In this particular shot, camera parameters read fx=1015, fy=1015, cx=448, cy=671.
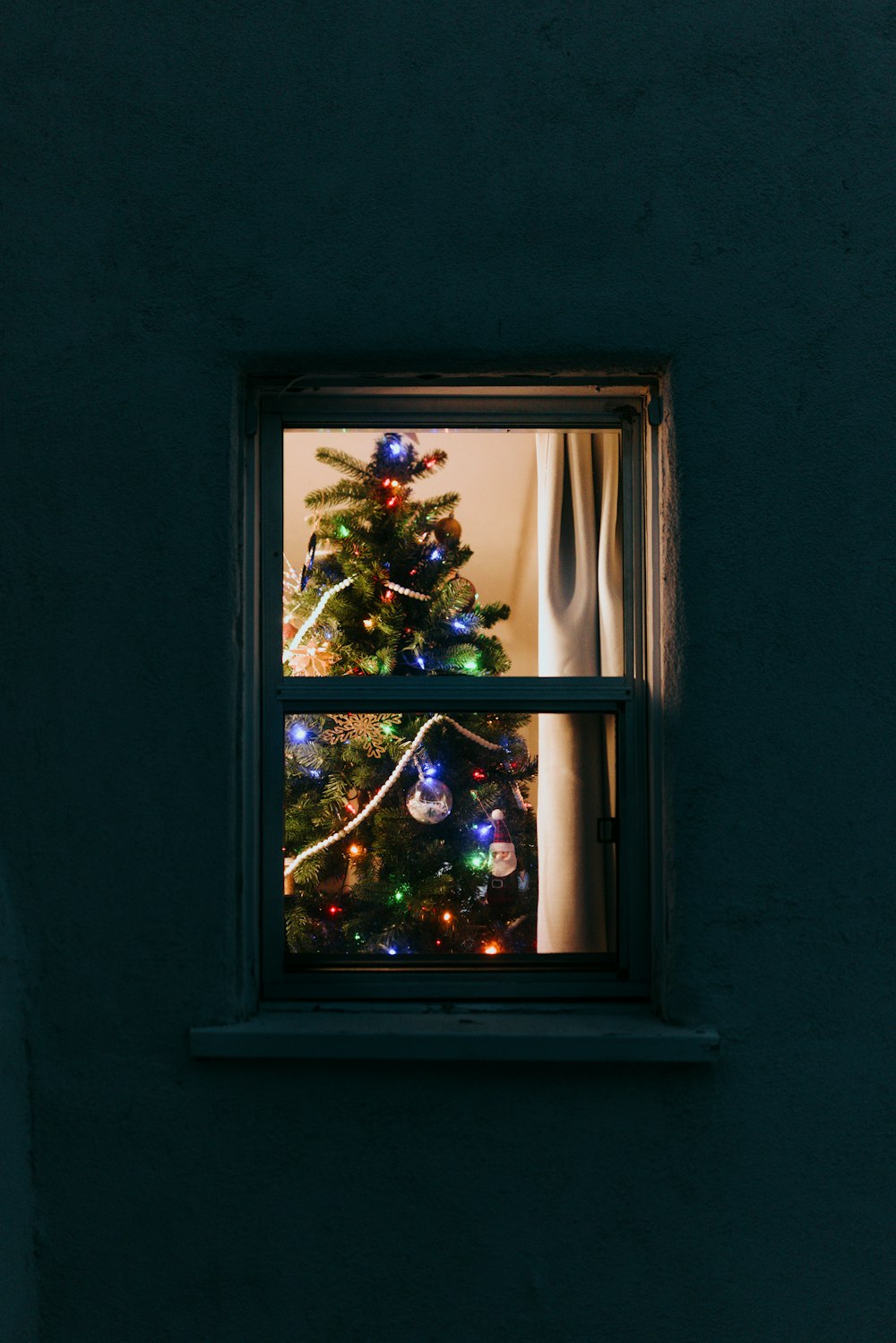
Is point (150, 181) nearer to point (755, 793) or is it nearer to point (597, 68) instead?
point (597, 68)

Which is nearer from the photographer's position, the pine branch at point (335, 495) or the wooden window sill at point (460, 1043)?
the wooden window sill at point (460, 1043)

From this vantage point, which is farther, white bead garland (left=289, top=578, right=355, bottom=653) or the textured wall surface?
white bead garland (left=289, top=578, right=355, bottom=653)

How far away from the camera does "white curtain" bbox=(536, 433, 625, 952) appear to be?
2.62m

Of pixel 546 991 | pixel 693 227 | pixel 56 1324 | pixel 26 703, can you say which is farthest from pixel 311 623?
pixel 56 1324

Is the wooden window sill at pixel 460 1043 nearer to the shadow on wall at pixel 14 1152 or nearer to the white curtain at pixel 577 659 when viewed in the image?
the white curtain at pixel 577 659

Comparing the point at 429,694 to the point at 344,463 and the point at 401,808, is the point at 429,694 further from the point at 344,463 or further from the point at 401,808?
the point at 344,463

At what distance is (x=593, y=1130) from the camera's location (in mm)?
2375

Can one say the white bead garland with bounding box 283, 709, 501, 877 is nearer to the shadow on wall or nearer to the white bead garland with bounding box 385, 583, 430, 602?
the white bead garland with bounding box 385, 583, 430, 602

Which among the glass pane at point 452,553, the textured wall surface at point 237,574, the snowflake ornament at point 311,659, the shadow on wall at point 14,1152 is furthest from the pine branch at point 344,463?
the shadow on wall at point 14,1152

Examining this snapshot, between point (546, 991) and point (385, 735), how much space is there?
767 mm

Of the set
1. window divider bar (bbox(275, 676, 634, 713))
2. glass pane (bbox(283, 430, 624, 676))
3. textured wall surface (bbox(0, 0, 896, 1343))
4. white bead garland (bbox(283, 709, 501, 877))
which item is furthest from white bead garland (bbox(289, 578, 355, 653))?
white bead garland (bbox(283, 709, 501, 877))

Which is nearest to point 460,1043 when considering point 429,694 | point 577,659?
point 429,694

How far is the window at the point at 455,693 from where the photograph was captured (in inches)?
102

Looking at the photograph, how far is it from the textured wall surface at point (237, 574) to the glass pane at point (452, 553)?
0.24 meters
